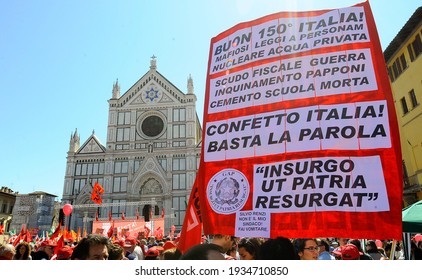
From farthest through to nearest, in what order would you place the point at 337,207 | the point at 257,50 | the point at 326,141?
the point at 257,50, the point at 326,141, the point at 337,207

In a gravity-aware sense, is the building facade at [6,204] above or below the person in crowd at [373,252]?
above

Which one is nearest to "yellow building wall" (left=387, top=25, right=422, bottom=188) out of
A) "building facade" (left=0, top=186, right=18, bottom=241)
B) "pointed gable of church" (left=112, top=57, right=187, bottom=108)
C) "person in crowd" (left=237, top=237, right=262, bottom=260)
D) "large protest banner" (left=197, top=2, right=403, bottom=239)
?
"large protest banner" (left=197, top=2, right=403, bottom=239)

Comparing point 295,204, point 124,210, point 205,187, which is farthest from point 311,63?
point 124,210

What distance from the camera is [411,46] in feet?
66.4

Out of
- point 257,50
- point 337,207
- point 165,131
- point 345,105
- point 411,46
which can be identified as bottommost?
point 337,207

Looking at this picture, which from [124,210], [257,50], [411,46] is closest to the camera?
[257,50]

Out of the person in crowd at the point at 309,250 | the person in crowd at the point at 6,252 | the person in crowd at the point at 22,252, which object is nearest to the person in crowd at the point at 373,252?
the person in crowd at the point at 309,250

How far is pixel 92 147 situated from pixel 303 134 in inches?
1812

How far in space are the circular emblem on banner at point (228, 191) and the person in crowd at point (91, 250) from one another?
1432mm

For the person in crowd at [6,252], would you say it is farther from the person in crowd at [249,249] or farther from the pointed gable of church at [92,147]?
the pointed gable of church at [92,147]

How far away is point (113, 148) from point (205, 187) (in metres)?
43.3

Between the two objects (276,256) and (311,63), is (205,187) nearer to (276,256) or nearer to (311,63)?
(276,256)

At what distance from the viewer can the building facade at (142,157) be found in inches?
1647

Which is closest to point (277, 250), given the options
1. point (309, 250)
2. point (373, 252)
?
point (309, 250)
